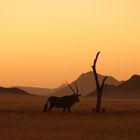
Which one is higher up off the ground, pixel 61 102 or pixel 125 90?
pixel 61 102

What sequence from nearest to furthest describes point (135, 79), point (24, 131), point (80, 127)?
point (24, 131) < point (80, 127) < point (135, 79)

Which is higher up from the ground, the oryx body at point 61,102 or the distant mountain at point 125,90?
the oryx body at point 61,102

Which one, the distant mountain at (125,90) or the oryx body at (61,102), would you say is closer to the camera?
the oryx body at (61,102)

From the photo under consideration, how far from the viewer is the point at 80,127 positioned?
74.6 ft

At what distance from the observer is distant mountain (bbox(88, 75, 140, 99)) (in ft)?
473

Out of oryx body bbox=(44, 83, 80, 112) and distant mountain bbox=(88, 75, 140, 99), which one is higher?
oryx body bbox=(44, 83, 80, 112)

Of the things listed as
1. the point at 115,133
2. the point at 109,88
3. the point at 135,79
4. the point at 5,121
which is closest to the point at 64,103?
the point at 5,121

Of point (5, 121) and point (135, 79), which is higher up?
point (5, 121)

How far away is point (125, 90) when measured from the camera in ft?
516

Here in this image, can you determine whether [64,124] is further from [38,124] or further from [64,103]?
[64,103]

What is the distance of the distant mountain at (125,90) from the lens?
14412cm

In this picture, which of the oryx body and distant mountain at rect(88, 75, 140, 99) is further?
distant mountain at rect(88, 75, 140, 99)

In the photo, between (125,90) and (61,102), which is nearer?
(61,102)

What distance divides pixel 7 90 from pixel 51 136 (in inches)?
5624
